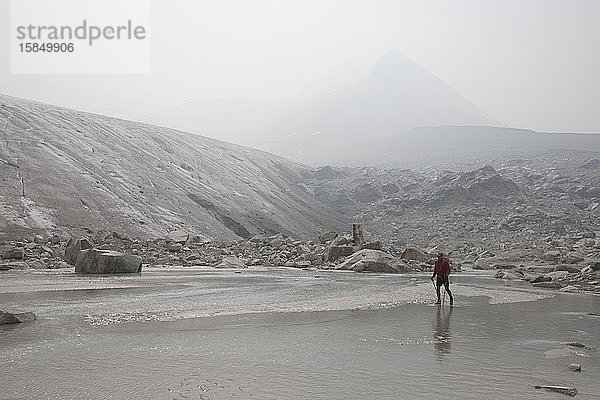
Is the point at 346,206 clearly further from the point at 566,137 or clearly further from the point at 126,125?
the point at 566,137

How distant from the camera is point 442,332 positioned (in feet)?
31.6

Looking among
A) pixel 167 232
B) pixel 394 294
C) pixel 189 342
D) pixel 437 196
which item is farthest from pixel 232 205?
pixel 189 342

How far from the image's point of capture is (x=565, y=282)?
21469 mm

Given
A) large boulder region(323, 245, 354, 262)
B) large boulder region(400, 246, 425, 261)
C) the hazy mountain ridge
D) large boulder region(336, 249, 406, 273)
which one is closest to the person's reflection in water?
large boulder region(336, 249, 406, 273)

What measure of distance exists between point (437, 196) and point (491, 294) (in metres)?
54.1

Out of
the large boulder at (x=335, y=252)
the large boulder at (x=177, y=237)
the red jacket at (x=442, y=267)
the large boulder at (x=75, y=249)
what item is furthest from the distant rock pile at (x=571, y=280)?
the large boulder at (x=75, y=249)

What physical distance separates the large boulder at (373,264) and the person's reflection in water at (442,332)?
14964mm

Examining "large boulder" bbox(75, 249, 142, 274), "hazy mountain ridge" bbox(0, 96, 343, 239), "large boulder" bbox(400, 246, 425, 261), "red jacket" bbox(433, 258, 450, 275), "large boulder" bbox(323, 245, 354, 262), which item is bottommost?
"large boulder" bbox(400, 246, 425, 261)

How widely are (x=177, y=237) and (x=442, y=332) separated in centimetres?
2765

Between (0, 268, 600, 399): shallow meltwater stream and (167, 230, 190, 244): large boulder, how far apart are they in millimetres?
18081

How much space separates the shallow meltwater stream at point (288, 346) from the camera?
5.82 m

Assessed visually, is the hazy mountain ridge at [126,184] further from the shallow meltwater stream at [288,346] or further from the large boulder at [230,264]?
the shallow meltwater stream at [288,346]

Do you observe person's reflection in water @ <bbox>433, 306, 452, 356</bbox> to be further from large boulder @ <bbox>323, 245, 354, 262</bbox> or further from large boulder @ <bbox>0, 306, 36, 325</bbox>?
large boulder @ <bbox>323, 245, 354, 262</bbox>

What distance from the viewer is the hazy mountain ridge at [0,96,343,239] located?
35.1 metres
